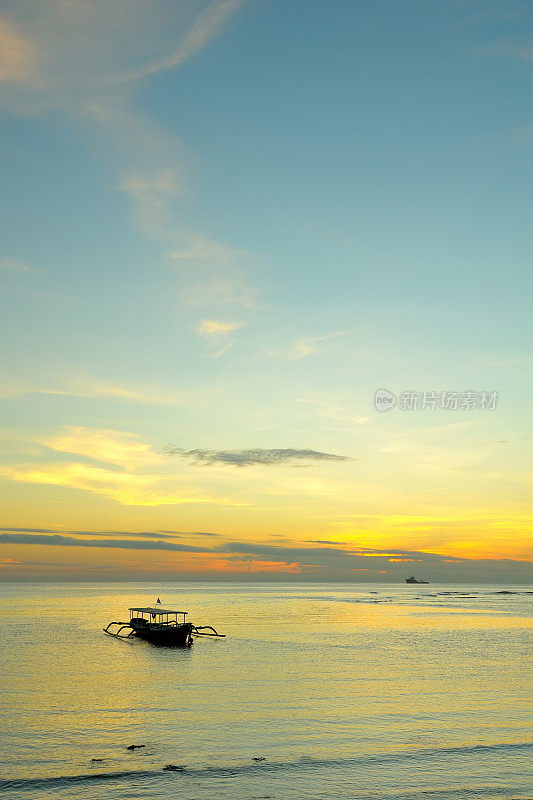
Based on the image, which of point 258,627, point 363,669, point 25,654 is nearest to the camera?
point 363,669

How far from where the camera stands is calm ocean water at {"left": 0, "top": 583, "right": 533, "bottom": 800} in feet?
105

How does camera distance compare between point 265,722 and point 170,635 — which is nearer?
point 265,722

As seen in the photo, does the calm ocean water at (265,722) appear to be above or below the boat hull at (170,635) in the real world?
above

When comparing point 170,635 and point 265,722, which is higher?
point 265,722

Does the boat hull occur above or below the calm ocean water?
below

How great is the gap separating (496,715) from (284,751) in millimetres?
19514

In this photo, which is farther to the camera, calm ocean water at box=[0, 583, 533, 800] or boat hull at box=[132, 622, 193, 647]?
boat hull at box=[132, 622, 193, 647]

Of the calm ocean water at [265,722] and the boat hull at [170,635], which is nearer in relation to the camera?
the calm ocean water at [265,722]

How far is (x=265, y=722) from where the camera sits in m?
44.5

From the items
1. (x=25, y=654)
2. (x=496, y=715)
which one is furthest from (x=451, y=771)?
(x=25, y=654)

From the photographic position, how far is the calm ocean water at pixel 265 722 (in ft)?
105

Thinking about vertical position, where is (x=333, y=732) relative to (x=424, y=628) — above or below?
above

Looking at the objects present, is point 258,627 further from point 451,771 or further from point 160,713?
point 451,771

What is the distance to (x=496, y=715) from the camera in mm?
47750
